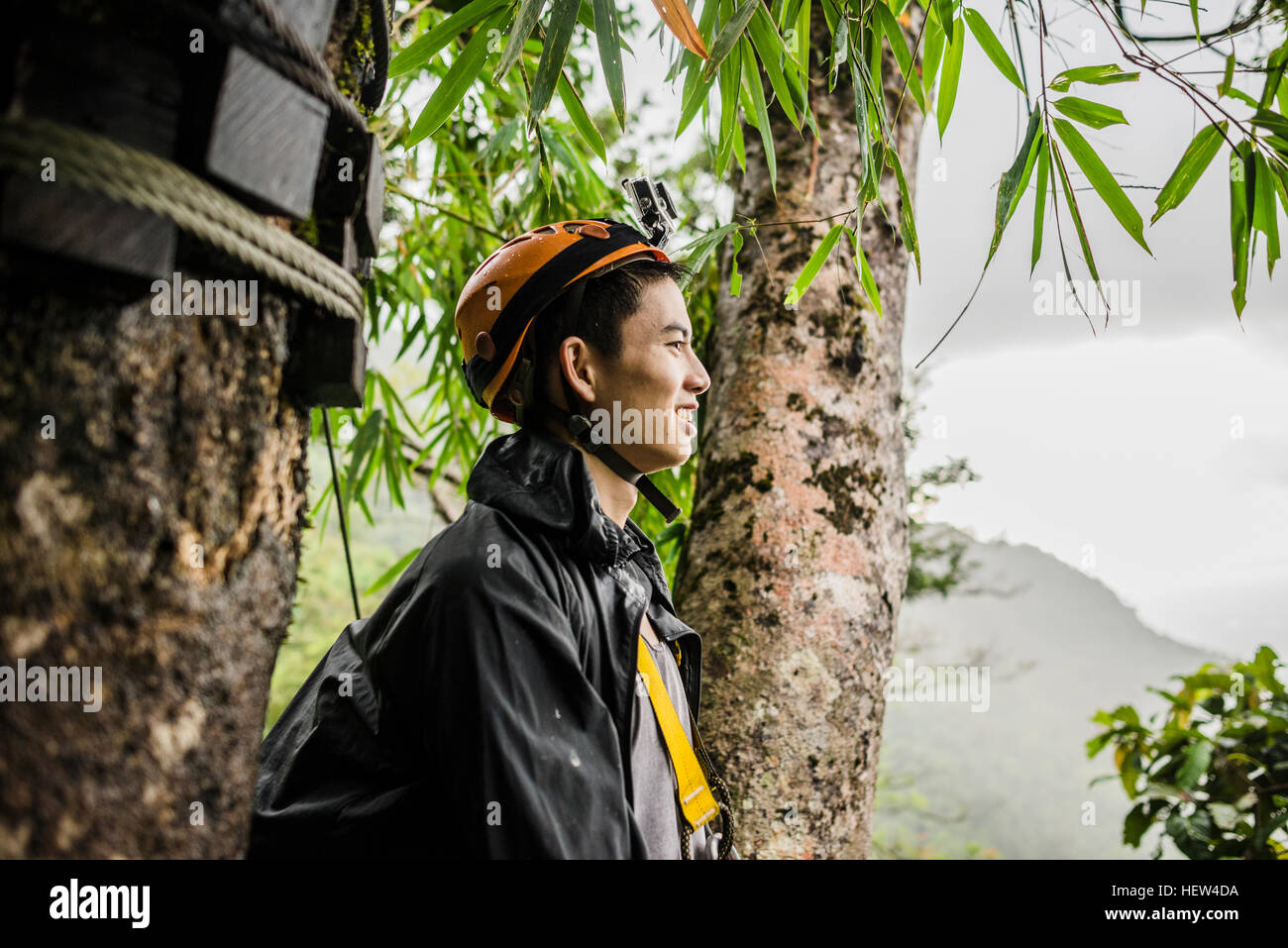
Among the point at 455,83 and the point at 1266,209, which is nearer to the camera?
the point at 1266,209

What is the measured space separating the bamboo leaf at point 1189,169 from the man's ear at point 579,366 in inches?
39.4

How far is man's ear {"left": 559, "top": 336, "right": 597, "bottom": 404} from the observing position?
1531mm

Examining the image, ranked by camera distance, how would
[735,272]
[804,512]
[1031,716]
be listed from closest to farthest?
[804,512] < [735,272] < [1031,716]

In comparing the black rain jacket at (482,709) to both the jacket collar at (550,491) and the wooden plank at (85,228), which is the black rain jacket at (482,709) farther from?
the wooden plank at (85,228)

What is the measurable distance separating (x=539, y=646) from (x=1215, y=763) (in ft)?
9.77

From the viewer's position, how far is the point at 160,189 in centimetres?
59

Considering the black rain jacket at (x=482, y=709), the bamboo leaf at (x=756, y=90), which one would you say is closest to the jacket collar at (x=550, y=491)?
the black rain jacket at (x=482, y=709)

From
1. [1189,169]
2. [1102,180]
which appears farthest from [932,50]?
[1189,169]

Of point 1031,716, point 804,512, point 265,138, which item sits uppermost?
point 265,138

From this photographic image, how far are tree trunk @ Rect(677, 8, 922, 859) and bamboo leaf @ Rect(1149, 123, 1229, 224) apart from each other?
656mm

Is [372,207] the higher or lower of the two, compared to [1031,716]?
higher

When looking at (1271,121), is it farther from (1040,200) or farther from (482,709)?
(482,709)
